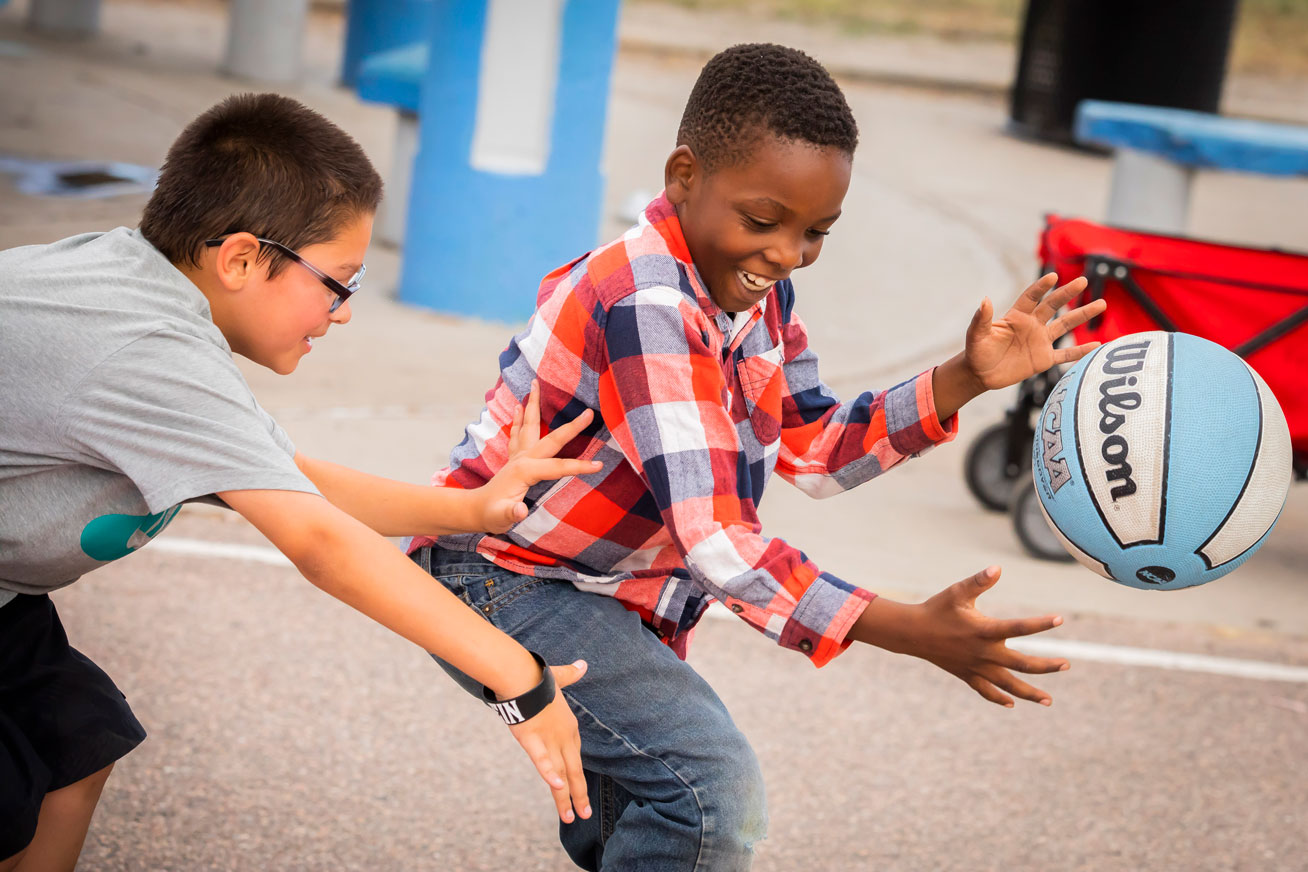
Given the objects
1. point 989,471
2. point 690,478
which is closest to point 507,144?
point 989,471

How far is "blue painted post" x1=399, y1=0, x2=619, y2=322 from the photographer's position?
8.16m

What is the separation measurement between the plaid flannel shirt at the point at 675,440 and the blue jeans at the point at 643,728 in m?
0.06

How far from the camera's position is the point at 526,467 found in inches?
92.1

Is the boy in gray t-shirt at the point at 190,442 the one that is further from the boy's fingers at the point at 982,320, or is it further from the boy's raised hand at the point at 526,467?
the boy's fingers at the point at 982,320

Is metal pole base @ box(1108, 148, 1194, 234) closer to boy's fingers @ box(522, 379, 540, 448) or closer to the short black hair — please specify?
the short black hair

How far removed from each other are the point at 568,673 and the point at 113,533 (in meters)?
0.73

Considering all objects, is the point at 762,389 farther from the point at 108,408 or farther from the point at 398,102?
the point at 398,102

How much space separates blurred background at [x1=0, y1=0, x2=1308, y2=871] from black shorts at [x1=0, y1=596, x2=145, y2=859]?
843 mm

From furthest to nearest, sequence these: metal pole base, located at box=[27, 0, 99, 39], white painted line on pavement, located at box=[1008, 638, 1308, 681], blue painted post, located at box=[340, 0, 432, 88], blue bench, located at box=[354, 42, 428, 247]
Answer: metal pole base, located at box=[27, 0, 99, 39] < blue painted post, located at box=[340, 0, 432, 88] < blue bench, located at box=[354, 42, 428, 247] < white painted line on pavement, located at box=[1008, 638, 1308, 681]

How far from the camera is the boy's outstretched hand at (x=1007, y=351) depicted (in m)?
2.70

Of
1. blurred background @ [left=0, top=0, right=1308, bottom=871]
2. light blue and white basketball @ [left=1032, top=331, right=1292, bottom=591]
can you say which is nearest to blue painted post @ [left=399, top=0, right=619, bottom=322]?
blurred background @ [left=0, top=0, right=1308, bottom=871]

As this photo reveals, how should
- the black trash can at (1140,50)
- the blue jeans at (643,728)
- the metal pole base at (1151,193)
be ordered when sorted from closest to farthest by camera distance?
the blue jeans at (643,728), the metal pole base at (1151,193), the black trash can at (1140,50)

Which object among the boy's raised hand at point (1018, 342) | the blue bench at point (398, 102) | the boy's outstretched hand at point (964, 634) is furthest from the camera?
the blue bench at point (398, 102)

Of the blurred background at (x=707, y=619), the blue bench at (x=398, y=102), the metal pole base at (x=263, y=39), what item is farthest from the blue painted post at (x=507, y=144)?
the metal pole base at (x=263, y=39)
